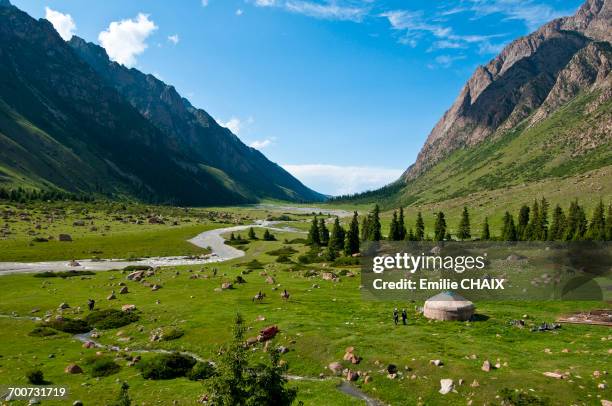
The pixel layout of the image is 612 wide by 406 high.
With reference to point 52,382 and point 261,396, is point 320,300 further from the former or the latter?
point 261,396

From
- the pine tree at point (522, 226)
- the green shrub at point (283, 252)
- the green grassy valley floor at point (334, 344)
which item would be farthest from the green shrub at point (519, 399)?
the pine tree at point (522, 226)

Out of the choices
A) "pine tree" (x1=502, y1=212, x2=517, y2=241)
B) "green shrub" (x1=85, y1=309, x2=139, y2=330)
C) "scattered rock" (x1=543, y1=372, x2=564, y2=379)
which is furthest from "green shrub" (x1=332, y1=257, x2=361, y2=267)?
"scattered rock" (x1=543, y1=372, x2=564, y2=379)

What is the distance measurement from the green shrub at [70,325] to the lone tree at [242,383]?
3689cm

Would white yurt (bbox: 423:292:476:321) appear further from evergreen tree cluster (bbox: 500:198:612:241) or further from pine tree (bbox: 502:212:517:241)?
pine tree (bbox: 502:212:517:241)

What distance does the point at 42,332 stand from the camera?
156 feet

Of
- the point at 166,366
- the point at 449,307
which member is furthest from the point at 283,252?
the point at 166,366

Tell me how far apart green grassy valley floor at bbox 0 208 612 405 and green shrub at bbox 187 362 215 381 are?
0.89 metres

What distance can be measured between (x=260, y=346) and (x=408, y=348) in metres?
14.2

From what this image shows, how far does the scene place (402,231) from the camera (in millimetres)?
141125

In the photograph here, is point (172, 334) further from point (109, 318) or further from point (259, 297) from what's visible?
point (259, 297)

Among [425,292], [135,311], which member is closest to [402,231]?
[425,292]

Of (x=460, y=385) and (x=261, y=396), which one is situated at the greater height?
(x=261, y=396)

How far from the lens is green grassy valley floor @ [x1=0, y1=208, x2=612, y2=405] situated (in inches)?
1160

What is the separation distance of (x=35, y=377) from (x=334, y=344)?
25068mm
